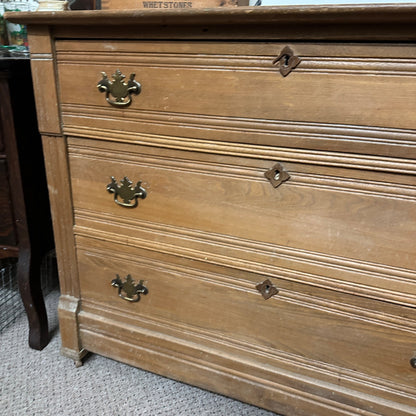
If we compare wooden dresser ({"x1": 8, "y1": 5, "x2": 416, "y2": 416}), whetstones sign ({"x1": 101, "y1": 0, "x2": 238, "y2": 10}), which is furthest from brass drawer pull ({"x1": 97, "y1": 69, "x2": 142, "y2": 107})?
whetstones sign ({"x1": 101, "y1": 0, "x2": 238, "y2": 10})

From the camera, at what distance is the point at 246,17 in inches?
26.9

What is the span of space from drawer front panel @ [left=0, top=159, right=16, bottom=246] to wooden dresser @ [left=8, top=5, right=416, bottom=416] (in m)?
0.15

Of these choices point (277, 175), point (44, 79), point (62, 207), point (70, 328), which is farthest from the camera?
point (70, 328)

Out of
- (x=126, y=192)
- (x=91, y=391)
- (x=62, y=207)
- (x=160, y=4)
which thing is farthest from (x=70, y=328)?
(x=160, y=4)

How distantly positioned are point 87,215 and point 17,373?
563mm

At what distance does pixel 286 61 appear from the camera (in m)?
0.72

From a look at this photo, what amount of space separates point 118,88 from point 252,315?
62 centimetres

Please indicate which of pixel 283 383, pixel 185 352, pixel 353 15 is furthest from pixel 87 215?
pixel 353 15

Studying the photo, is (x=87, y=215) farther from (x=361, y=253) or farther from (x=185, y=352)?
(x=361, y=253)

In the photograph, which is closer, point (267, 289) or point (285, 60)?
point (285, 60)

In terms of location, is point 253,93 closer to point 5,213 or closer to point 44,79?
point 44,79

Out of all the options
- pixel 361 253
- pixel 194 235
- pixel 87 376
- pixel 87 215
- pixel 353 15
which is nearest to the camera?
pixel 353 15

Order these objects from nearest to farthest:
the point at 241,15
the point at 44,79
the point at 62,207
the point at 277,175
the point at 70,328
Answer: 1. the point at 241,15
2. the point at 277,175
3. the point at 44,79
4. the point at 62,207
5. the point at 70,328

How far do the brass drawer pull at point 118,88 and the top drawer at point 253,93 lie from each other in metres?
0.01
